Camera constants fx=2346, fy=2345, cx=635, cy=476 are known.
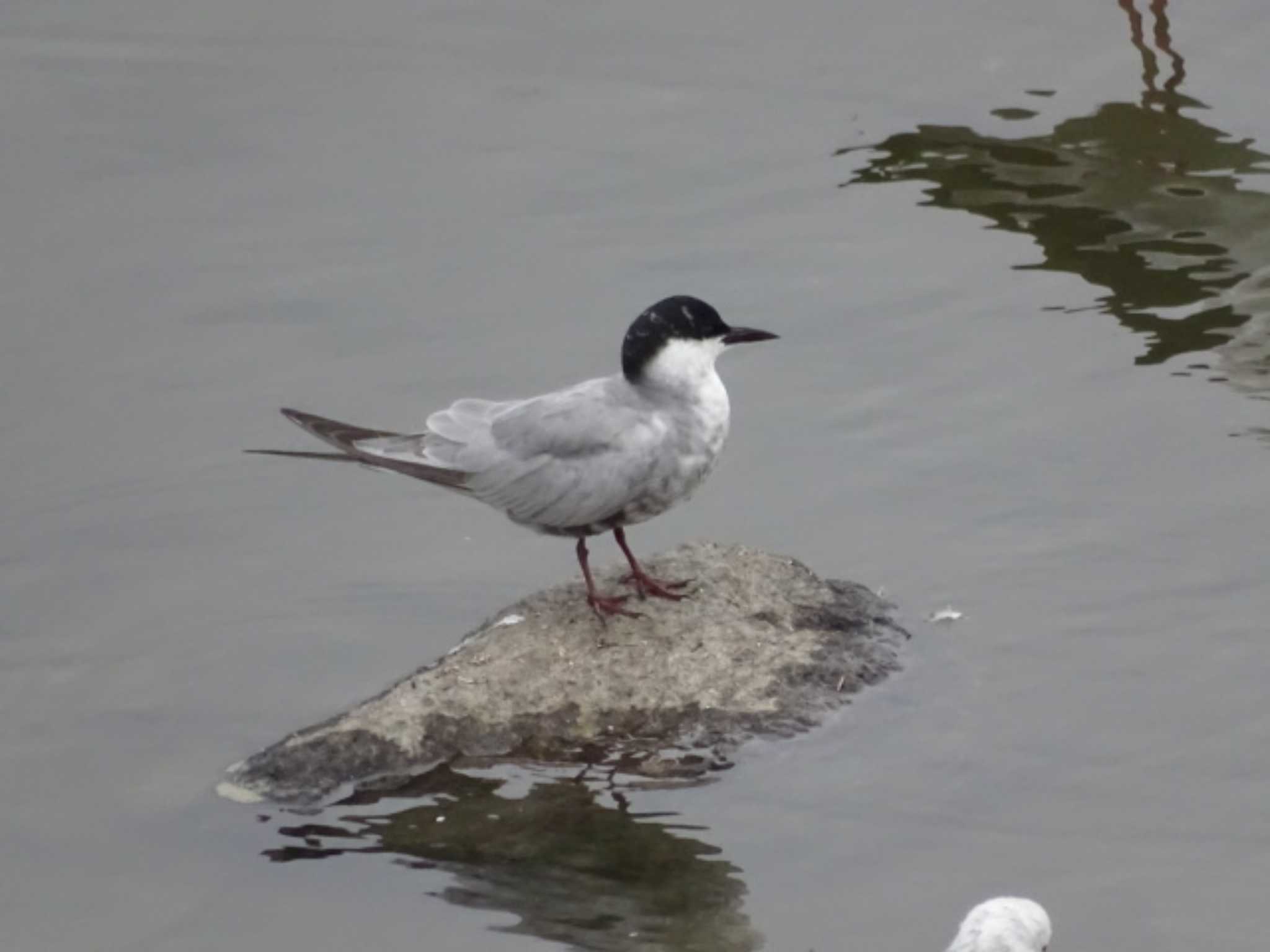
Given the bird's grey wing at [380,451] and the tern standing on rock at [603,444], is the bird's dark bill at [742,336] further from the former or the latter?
the bird's grey wing at [380,451]

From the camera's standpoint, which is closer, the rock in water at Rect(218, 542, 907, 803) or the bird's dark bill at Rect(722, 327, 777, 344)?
the rock in water at Rect(218, 542, 907, 803)

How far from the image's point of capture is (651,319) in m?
6.18

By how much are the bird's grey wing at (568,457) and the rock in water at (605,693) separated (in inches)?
12.4

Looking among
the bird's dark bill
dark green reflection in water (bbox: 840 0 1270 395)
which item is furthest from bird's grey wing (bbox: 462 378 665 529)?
dark green reflection in water (bbox: 840 0 1270 395)

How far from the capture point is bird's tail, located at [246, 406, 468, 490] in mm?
6270

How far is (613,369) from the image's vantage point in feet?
27.3

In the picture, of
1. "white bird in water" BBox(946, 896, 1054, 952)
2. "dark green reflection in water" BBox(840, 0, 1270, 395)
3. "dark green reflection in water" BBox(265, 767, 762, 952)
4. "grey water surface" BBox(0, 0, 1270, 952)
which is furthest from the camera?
"dark green reflection in water" BBox(840, 0, 1270, 395)

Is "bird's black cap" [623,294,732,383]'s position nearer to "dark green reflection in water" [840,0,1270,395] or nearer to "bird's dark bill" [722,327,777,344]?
"bird's dark bill" [722,327,777,344]

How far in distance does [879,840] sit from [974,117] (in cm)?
527

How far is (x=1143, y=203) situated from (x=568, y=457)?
4205 mm

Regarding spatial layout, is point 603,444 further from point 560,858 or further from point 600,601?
point 560,858

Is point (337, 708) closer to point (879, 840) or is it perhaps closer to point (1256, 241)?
point (879, 840)

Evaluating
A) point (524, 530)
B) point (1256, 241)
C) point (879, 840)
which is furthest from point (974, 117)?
point (879, 840)

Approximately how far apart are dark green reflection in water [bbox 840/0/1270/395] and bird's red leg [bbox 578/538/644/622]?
115 inches
